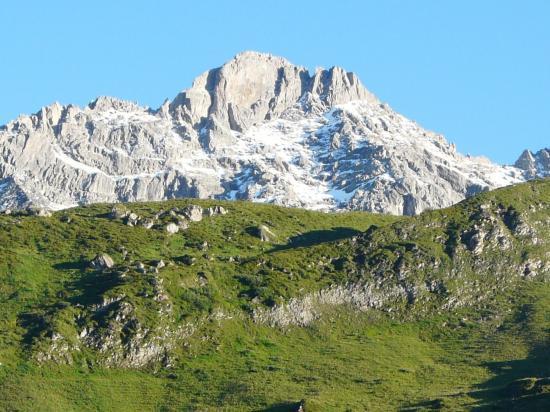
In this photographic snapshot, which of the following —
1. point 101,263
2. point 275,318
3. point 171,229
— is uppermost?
point 171,229

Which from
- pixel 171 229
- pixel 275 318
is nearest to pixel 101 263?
pixel 171 229

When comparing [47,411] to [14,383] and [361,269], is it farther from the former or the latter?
[361,269]

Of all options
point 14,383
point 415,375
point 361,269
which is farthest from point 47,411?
point 361,269

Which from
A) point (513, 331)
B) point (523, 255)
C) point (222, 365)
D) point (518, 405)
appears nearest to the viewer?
point (518, 405)

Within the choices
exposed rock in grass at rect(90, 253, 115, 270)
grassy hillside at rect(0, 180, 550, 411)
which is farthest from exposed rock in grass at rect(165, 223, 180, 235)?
exposed rock in grass at rect(90, 253, 115, 270)

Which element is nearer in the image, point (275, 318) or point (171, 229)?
point (275, 318)

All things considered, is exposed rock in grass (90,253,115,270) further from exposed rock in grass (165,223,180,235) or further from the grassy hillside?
exposed rock in grass (165,223,180,235)

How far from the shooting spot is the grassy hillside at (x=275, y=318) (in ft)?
453

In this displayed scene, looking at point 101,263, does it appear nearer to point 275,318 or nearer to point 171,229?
point 171,229

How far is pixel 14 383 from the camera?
134 m

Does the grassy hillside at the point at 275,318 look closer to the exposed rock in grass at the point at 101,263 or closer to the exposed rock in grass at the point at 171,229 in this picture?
the exposed rock in grass at the point at 171,229

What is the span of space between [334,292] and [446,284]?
21.9m

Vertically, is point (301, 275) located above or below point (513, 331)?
above

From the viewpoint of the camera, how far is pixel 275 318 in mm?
165250
